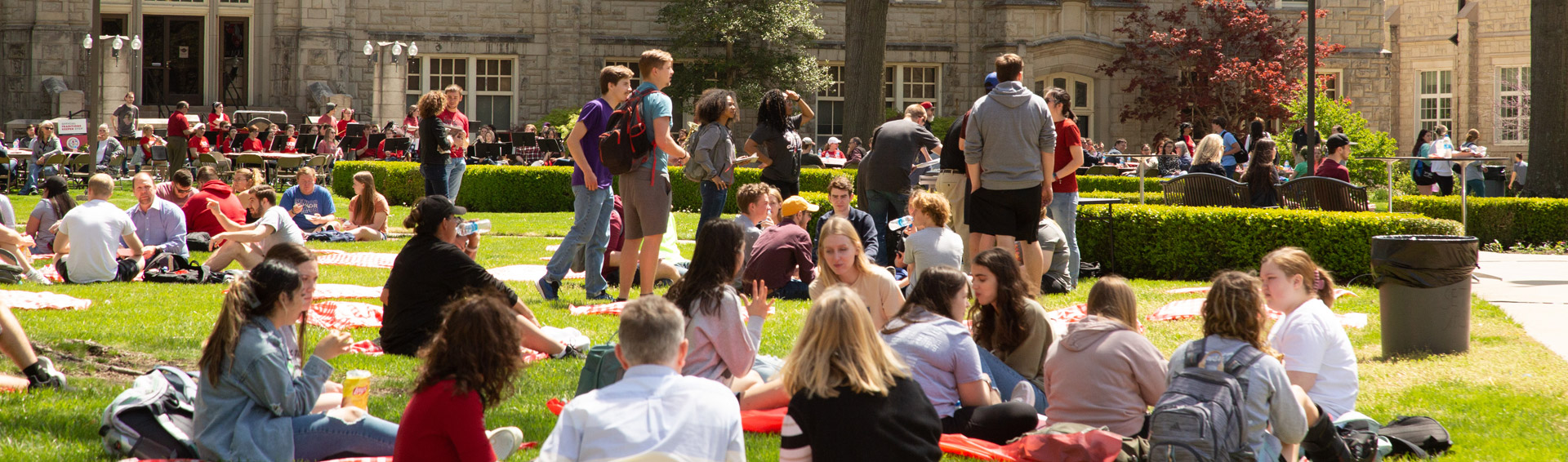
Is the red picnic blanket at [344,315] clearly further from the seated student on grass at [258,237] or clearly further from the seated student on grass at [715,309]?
the seated student on grass at [715,309]

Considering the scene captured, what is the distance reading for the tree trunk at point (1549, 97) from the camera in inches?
598

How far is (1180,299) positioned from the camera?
9219mm

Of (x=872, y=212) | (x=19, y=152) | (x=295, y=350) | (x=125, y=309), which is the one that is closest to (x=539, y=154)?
(x=19, y=152)

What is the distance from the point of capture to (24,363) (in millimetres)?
5684

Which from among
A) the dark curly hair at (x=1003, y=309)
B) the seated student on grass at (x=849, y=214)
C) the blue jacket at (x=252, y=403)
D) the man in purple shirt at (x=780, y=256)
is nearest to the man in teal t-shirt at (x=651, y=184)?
the man in purple shirt at (x=780, y=256)

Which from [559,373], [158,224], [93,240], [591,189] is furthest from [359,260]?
[559,373]

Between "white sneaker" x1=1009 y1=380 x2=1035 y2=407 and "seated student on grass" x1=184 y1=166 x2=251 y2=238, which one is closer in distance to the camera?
"white sneaker" x1=1009 y1=380 x2=1035 y2=407

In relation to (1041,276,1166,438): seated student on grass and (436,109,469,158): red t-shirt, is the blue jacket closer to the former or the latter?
(1041,276,1166,438): seated student on grass

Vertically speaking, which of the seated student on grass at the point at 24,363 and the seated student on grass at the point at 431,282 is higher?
the seated student on grass at the point at 431,282

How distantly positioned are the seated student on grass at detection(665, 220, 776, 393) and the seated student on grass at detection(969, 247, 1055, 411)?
1.00 m

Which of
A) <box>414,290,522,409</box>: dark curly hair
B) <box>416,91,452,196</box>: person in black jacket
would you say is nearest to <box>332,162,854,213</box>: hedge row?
<box>416,91,452,196</box>: person in black jacket

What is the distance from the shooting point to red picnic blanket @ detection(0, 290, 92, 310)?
26.1 feet

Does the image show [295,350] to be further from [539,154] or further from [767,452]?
[539,154]

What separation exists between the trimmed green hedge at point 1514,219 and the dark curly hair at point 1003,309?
10.8m
